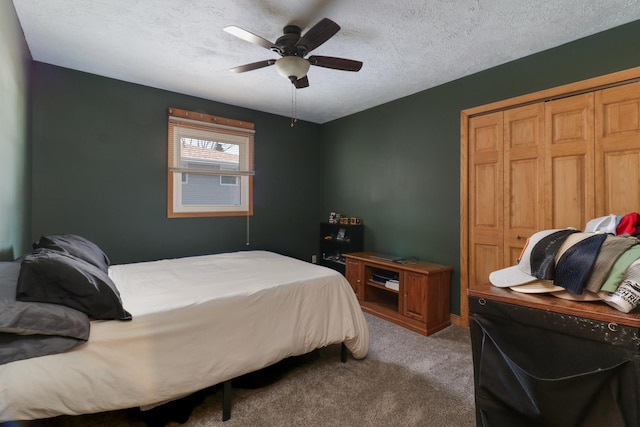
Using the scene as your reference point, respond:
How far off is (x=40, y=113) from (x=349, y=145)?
3.49m

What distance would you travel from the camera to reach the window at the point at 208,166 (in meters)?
3.40

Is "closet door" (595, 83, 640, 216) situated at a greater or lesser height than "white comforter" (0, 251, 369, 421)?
greater

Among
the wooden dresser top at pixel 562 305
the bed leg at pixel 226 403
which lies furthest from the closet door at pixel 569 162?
the bed leg at pixel 226 403

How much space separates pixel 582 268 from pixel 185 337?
1.88 m

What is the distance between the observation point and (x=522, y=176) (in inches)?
103

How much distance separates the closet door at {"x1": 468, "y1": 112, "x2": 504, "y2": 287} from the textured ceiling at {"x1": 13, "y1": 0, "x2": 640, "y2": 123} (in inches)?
24.3

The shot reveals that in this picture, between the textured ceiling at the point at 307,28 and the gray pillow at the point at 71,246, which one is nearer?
the gray pillow at the point at 71,246

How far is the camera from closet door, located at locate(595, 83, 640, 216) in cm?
205

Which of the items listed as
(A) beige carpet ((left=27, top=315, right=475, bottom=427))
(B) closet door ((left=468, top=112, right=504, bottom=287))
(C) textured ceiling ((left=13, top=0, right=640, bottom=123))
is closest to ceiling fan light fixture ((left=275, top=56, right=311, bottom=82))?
(C) textured ceiling ((left=13, top=0, right=640, bottom=123))

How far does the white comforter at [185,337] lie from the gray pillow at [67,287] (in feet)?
0.25

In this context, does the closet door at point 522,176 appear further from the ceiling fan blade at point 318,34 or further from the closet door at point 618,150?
the ceiling fan blade at point 318,34

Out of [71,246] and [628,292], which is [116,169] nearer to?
[71,246]

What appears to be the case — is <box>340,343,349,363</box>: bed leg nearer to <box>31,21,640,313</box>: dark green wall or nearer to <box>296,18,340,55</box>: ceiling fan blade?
<box>31,21,640,313</box>: dark green wall

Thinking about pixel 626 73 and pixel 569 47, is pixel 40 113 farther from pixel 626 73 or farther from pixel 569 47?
pixel 626 73
